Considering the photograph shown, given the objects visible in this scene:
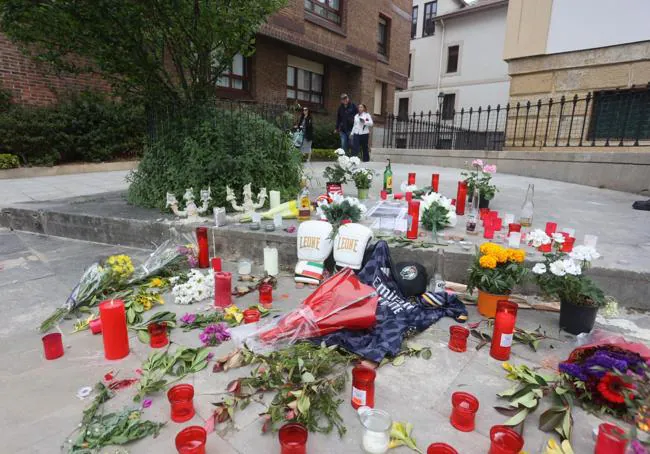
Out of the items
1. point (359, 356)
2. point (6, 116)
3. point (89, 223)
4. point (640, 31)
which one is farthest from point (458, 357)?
point (6, 116)

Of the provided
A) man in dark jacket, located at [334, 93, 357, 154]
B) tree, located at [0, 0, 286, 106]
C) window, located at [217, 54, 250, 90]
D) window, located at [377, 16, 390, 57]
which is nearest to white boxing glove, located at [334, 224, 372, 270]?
tree, located at [0, 0, 286, 106]

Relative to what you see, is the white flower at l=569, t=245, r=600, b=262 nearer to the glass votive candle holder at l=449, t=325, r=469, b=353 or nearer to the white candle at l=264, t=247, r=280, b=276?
the glass votive candle holder at l=449, t=325, r=469, b=353

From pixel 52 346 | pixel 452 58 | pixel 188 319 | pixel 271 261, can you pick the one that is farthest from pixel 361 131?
pixel 452 58

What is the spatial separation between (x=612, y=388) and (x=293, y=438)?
1.50 metres

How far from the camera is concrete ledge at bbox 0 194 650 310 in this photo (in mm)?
2846

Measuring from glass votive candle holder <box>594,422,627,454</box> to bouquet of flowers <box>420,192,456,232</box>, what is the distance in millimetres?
2363

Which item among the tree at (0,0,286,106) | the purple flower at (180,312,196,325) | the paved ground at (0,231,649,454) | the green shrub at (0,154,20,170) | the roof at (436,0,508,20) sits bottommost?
the paved ground at (0,231,649,454)

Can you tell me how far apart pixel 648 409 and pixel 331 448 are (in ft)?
3.90

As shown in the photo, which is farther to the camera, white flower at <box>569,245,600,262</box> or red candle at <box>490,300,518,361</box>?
white flower at <box>569,245,600,262</box>

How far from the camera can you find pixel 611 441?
141cm

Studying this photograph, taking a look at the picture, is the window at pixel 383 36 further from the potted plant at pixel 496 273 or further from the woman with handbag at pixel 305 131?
the potted plant at pixel 496 273

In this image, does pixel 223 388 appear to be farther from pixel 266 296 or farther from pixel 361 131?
pixel 361 131

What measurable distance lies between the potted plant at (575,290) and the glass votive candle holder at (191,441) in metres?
2.26

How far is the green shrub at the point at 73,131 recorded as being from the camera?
925cm
